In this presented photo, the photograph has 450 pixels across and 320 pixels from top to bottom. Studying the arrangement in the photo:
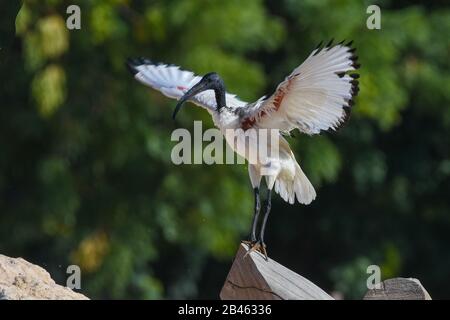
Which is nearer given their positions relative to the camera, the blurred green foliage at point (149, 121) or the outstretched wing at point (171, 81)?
the outstretched wing at point (171, 81)

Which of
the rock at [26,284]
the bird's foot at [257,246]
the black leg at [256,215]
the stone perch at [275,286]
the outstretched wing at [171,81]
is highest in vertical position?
the outstretched wing at [171,81]

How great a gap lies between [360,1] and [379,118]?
1148mm

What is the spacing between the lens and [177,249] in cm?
1324

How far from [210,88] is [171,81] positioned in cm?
59

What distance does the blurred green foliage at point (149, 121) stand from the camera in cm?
1145

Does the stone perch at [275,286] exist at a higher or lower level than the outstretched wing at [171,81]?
lower

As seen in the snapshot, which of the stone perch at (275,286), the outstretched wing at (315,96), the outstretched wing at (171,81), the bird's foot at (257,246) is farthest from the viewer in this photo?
the outstretched wing at (171,81)

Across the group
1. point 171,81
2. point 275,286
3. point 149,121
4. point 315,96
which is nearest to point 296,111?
point 315,96

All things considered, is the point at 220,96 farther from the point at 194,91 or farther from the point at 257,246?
the point at 257,246

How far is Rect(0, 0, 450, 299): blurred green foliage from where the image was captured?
11.5 m

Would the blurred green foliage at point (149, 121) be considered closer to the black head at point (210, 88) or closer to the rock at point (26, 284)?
the black head at point (210, 88)

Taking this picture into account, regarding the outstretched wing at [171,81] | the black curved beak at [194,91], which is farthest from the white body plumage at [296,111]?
the outstretched wing at [171,81]

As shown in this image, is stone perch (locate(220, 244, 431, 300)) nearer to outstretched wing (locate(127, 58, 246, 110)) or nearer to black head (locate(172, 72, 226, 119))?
black head (locate(172, 72, 226, 119))

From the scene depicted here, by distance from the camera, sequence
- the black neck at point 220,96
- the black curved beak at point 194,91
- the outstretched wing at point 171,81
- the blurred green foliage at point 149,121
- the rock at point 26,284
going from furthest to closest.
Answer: the blurred green foliage at point 149,121 < the outstretched wing at point 171,81 < the black curved beak at point 194,91 < the black neck at point 220,96 < the rock at point 26,284
